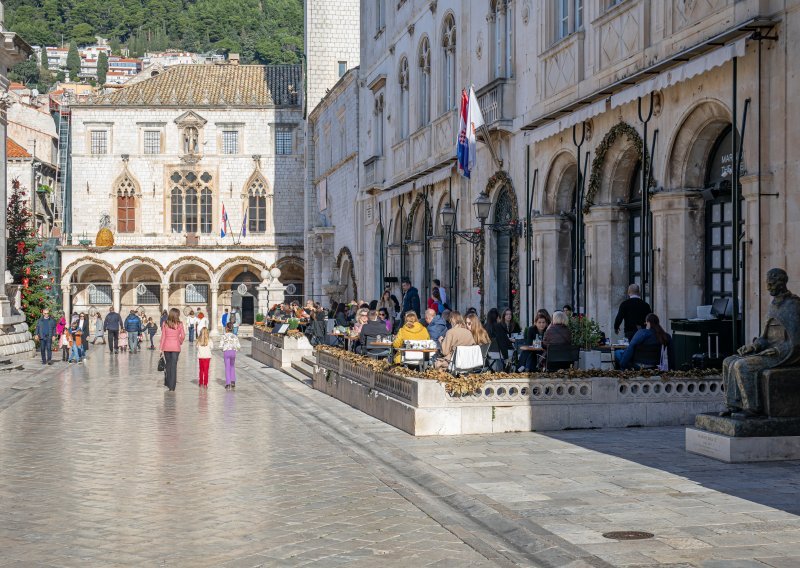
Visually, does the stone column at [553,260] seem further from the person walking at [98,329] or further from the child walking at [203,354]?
the person walking at [98,329]

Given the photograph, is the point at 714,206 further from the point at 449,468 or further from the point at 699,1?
the point at 449,468

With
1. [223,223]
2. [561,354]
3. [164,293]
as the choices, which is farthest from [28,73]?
[561,354]

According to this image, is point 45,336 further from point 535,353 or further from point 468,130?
point 535,353

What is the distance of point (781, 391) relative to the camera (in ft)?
38.6

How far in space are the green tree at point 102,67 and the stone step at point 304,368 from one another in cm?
13378

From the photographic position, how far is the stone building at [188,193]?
228ft

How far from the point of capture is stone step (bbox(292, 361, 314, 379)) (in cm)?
2694

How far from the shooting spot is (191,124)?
70562 millimetres

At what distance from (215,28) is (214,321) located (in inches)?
4495

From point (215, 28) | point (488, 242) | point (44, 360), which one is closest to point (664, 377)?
point (488, 242)

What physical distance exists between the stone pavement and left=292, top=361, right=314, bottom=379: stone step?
10058mm

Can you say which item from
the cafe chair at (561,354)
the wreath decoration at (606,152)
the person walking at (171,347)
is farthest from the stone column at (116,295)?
the cafe chair at (561,354)

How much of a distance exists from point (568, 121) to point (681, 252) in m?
5.15

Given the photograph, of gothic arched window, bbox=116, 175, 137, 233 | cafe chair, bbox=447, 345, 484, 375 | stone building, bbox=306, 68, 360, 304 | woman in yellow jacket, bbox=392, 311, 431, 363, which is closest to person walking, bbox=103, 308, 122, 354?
stone building, bbox=306, 68, 360, 304
